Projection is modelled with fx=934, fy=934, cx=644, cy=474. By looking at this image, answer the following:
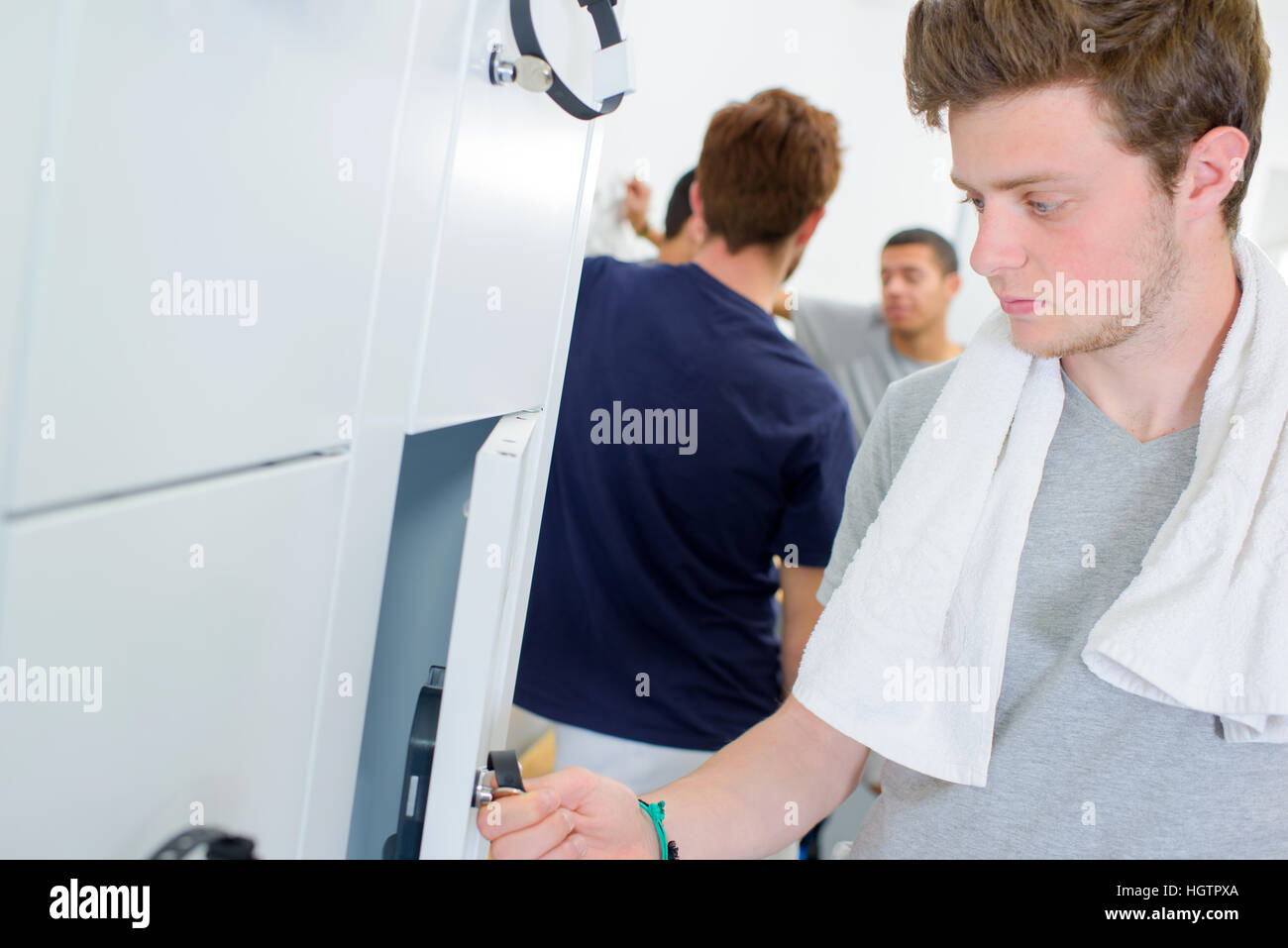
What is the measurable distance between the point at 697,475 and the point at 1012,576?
567 millimetres

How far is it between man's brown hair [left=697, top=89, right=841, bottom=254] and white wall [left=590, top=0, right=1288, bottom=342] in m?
1.46

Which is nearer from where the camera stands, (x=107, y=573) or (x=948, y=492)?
(x=107, y=573)

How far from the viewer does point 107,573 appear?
0.83 feet

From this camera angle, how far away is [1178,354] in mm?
829

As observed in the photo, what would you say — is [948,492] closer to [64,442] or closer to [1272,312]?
[1272,312]

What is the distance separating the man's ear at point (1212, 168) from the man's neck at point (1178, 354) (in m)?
0.05

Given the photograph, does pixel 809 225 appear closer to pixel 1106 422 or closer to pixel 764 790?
pixel 1106 422

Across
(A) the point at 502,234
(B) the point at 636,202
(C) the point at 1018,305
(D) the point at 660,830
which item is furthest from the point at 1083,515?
(B) the point at 636,202

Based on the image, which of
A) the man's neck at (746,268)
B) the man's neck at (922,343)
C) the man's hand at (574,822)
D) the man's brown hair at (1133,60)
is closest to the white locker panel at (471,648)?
the man's hand at (574,822)

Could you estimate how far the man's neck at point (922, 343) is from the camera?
8.07ft

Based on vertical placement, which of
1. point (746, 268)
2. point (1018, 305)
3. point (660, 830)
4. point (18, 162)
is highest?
point (746, 268)

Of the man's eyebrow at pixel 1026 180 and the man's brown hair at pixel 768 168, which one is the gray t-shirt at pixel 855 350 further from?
the man's eyebrow at pixel 1026 180
